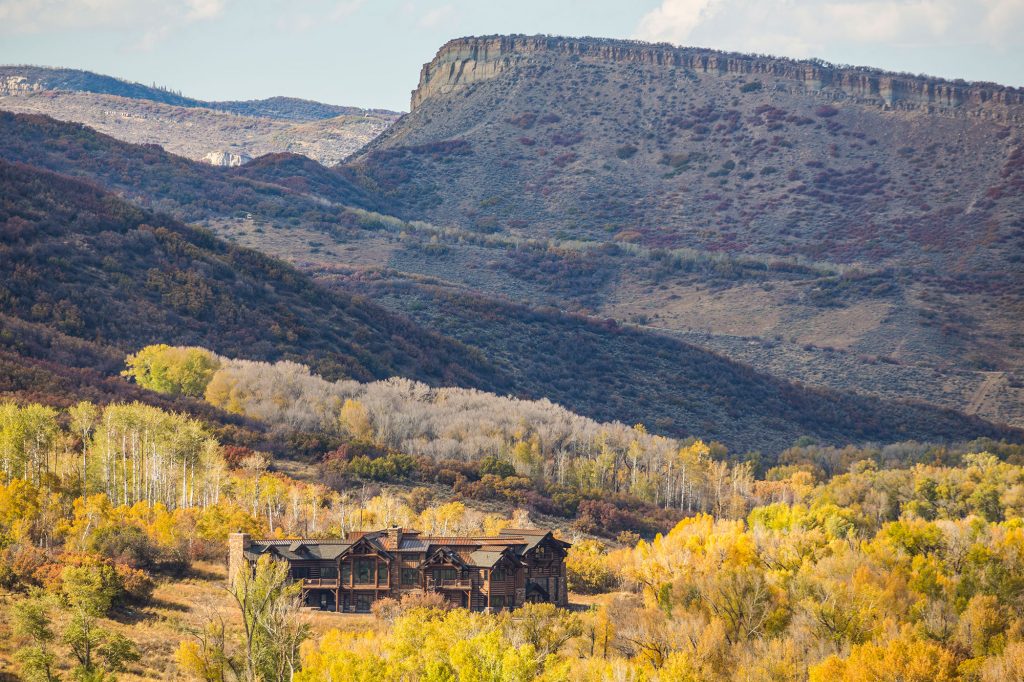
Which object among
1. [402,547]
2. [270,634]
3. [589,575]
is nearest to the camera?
[270,634]

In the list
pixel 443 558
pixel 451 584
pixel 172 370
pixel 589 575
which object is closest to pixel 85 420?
pixel 443 558

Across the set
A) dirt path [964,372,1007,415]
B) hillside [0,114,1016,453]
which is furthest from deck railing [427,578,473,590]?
dirt path [964,372,1007,415]

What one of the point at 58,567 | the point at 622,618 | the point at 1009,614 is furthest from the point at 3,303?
the point at 1009,614

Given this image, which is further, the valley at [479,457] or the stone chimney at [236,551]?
the stone chimney at [236,551]

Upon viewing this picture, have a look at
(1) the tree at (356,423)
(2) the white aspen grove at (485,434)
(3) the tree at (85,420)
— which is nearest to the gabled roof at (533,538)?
(3) the tree at (85,420)

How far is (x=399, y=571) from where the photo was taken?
196 feet

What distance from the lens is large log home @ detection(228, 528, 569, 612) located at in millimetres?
58844

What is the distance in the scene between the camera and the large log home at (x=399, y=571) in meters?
58.8

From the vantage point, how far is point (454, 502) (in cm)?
8162

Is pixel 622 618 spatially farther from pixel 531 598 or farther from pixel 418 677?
pixel 418 677

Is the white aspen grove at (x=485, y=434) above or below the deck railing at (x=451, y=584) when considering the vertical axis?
below

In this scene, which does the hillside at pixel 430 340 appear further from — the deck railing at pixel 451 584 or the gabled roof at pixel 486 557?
the deck railing at pixel 451 584

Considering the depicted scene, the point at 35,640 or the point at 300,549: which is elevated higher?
the point at 35,640

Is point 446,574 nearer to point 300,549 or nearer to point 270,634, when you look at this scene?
point 300,549
